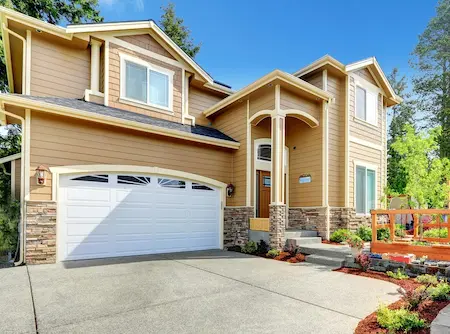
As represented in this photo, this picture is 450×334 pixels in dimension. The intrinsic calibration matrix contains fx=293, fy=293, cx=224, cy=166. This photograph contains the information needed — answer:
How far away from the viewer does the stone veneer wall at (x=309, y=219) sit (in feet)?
31.3

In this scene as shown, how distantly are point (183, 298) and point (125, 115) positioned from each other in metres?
5.98

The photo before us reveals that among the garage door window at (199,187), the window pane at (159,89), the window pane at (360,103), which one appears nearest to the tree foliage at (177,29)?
the window pane at (159,89)

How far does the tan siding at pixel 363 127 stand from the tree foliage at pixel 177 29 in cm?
1352

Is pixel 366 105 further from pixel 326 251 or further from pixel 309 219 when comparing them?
pixel 326 251

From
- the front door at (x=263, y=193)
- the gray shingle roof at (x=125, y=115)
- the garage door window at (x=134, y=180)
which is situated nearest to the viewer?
the gray shingle roof at (x=125, y=115)

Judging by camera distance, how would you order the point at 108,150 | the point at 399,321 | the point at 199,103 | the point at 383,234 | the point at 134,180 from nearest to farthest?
the point at 399,321 → the point at 108,150 → the point at 134,180 → the point at 383,234 → the point at 199,103

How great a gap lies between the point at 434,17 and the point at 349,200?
17.9 meters

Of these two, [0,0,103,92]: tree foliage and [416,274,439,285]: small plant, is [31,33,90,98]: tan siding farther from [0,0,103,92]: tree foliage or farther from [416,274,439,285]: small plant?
[416,274,439,285]: small plant

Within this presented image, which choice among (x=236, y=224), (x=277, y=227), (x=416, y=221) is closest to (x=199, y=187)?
(x=236, y=224)

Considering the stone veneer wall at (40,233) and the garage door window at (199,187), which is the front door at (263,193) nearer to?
the garage door window at (199,187)

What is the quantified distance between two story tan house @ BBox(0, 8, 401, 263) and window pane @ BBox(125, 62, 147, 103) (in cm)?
4

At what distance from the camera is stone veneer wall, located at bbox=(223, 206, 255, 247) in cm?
959

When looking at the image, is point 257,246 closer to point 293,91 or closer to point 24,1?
point 293,91

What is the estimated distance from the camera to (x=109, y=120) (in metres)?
7.86
